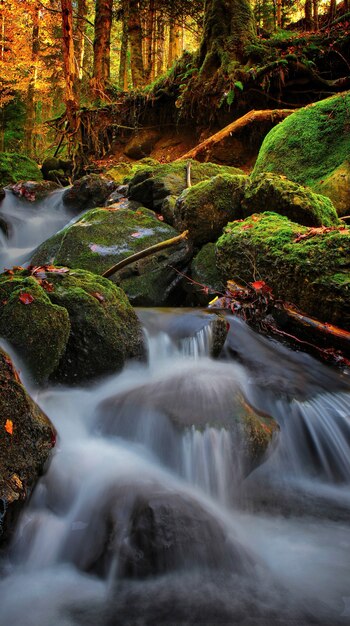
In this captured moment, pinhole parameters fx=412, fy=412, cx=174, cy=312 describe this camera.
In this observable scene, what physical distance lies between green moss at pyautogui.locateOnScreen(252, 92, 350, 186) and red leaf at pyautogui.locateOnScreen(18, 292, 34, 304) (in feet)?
16.8

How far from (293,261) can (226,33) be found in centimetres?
1007

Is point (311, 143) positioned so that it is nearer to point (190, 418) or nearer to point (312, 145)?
point (312, 145)

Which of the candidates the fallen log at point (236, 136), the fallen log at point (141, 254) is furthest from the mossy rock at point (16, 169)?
the fallen log at point (141, 254)

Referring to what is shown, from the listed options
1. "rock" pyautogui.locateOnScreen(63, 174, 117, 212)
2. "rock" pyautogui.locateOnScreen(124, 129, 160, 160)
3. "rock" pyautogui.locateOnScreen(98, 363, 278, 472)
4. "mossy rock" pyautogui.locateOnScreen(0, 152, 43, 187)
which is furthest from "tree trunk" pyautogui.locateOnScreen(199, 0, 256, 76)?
"rock" pyautogui.locateOnScreen(98, 363, 278, 472)

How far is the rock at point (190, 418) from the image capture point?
3.14 meters

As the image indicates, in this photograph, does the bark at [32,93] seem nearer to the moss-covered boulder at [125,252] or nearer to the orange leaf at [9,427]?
the moss-covered boulder at [125,252]

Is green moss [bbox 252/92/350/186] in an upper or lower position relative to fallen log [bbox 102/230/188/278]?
upper

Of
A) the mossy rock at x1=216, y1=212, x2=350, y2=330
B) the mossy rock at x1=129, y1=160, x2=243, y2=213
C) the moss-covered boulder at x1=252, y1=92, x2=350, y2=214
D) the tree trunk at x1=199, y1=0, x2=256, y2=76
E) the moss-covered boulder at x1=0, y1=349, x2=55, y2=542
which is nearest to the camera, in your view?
the moss-covered boulder at x1=0, y1=349, x2=55, y2=542

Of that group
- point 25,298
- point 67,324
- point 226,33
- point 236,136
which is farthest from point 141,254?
point 226,33

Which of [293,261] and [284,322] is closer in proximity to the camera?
[293,261]

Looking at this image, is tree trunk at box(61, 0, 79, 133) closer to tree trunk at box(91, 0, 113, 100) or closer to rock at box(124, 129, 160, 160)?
tree trunk at box(91, 0, 113, 100)

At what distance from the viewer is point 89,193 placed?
995 cm

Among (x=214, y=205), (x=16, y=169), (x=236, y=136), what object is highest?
(x=236, y=136)

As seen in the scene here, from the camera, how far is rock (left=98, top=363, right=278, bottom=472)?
10.3 ft
